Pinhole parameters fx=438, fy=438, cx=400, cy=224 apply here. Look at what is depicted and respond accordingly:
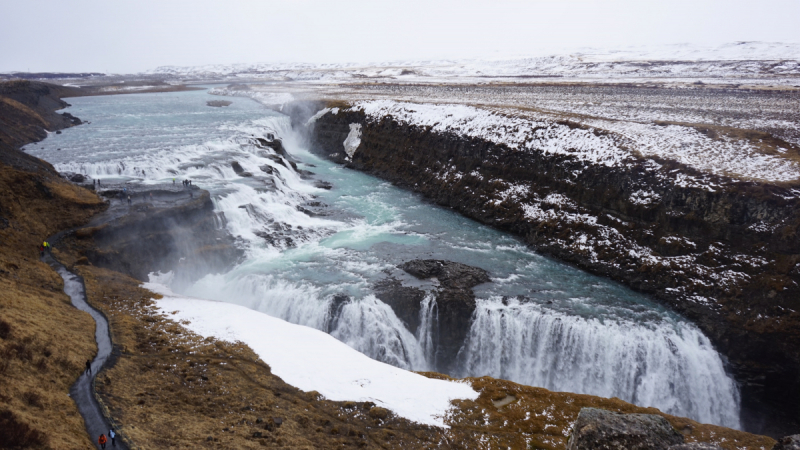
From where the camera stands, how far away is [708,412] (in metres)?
18.3

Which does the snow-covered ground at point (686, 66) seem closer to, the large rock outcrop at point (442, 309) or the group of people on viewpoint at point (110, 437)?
the large rock outcrop at point (442, 309)

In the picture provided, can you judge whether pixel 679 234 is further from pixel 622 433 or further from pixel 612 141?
pixel 622 433

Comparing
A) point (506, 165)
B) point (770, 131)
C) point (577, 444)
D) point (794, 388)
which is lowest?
point (794, 388)

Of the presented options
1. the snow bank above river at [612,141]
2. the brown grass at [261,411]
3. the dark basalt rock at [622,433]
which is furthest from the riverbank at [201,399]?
the snow bank above river at [612,141]

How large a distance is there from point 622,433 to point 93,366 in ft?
47.0

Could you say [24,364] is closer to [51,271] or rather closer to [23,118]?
[51,271]

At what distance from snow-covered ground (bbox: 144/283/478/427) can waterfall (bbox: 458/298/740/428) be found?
5043 mm

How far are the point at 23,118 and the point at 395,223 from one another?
43.7 meters

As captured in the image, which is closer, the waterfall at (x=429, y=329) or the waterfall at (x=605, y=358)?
the waterfall at (x=605, y=358)

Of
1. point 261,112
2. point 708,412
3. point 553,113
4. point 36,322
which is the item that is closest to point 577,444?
point 708,412

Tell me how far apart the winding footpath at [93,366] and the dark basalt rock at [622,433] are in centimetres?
1006

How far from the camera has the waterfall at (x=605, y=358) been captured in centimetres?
1838

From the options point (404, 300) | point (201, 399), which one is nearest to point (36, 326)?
point (201, 399)

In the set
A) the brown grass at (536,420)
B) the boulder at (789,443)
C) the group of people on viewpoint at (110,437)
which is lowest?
the brown grass at (536,420)
